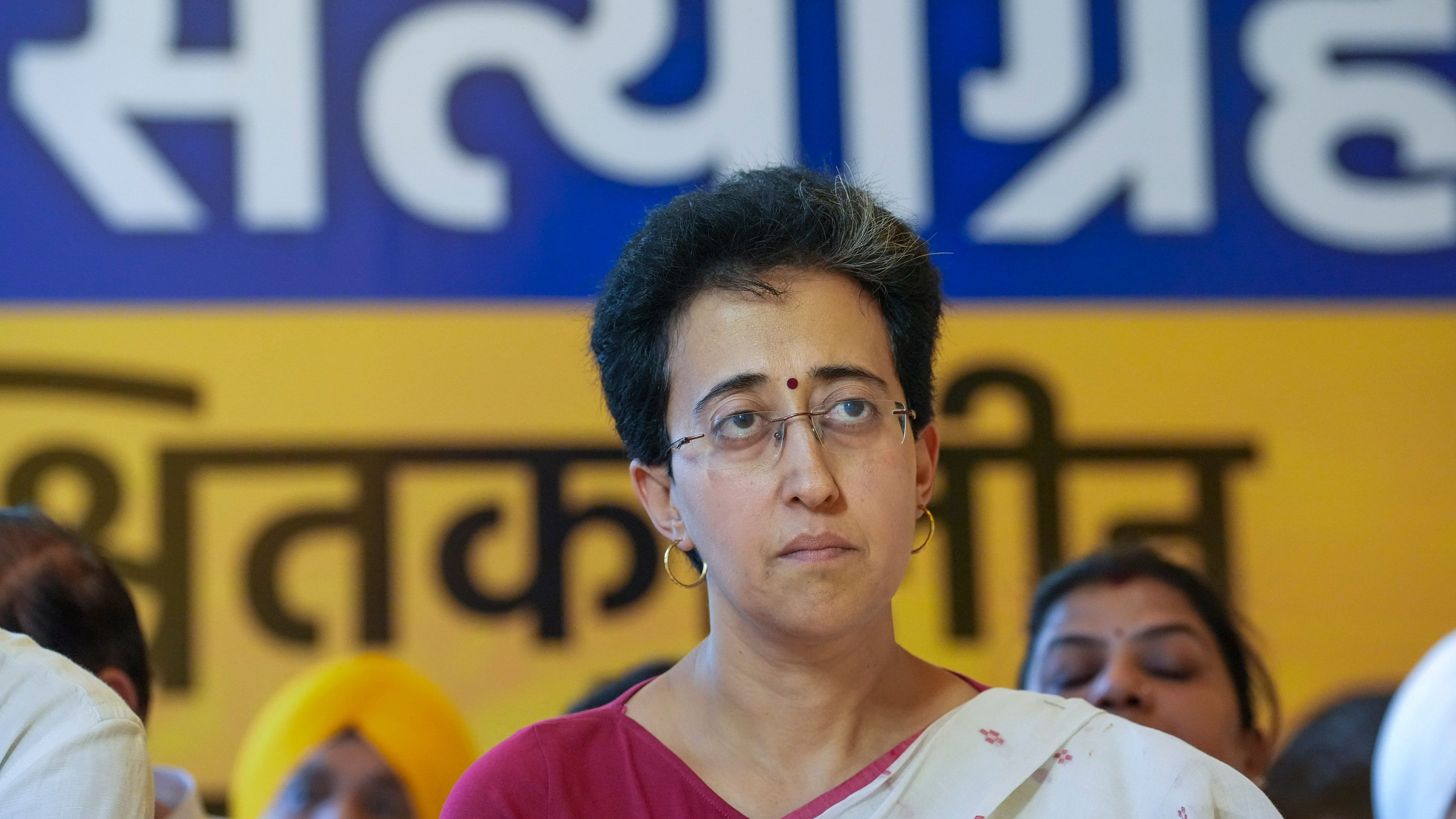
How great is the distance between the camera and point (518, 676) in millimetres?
3621

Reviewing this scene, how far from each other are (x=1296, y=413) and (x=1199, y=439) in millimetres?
258

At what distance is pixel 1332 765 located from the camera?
11.6ft

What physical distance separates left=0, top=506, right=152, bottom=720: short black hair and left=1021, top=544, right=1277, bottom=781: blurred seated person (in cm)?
149

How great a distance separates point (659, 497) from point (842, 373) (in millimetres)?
279

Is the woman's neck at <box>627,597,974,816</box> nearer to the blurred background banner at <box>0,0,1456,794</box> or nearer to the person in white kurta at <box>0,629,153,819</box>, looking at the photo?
the person in white kurta at <box>0,629,153,819</box>

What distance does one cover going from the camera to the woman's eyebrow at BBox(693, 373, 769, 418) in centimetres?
166

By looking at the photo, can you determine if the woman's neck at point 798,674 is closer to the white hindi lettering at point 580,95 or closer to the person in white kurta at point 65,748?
the person in white kurta at point 65,748

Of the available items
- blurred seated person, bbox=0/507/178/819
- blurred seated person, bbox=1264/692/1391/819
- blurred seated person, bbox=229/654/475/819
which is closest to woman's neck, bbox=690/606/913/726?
blurred seated person, bbox=0/507/178/819

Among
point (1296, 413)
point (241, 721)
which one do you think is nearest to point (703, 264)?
point (241, 721)

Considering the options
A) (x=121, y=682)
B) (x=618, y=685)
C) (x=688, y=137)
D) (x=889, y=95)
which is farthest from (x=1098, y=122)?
(x=121, y=682)

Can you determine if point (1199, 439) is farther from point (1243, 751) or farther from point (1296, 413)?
point (1243, 751)

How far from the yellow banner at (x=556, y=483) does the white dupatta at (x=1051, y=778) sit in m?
2.03

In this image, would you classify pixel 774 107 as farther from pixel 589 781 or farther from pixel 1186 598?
pixel 589 781

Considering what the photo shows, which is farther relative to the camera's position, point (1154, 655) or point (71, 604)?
point (1154, 655)
